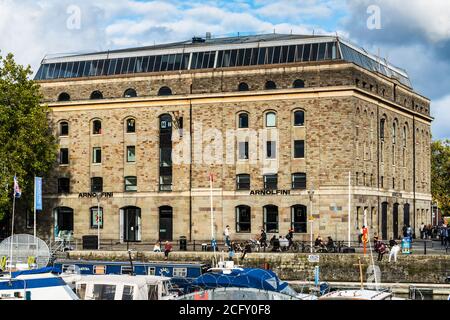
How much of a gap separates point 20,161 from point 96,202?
8028mm

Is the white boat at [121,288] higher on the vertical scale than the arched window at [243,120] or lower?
lower

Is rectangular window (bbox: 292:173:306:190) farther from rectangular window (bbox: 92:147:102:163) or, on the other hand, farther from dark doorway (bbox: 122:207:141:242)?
rectangular window (bbox: 92:147:102:163)

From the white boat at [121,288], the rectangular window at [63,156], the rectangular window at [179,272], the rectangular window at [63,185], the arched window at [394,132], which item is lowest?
the rectangular window at [179,272]

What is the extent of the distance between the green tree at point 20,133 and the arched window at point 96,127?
13.4 ft

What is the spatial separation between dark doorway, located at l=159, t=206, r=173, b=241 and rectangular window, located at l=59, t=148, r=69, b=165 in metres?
9.82

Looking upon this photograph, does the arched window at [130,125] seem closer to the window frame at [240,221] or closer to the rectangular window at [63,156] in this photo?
the rectangular window at [63,156]

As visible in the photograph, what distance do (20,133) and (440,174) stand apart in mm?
66858

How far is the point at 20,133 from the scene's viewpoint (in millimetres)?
62844

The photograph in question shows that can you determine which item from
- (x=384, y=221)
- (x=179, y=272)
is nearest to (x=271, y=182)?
(x=384, y=221)

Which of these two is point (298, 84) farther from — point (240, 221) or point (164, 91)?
point (240, 221)

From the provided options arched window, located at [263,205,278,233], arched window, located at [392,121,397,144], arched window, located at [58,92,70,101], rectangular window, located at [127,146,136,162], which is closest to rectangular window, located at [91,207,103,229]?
rectangular window, located at [127,146,136,162]

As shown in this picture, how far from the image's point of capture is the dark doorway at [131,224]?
66750mm

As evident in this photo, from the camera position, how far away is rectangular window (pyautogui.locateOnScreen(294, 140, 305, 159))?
6261 centimetres

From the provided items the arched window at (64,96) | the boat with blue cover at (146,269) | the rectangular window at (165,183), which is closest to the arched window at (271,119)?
the rectangular window at (165,183)
